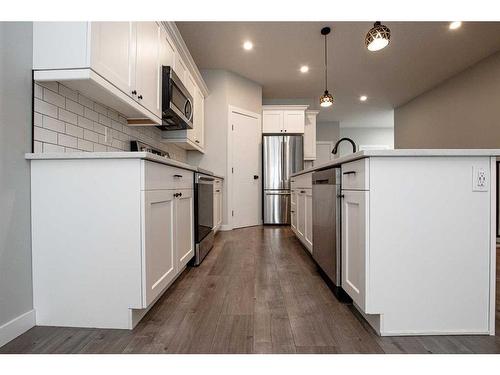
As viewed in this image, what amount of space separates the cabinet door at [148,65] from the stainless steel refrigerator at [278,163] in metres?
2.88

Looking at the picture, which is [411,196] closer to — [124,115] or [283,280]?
[283,280]

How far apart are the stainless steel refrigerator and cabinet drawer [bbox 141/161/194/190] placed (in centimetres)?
296

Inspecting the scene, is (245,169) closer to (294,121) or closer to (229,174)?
(229,174)

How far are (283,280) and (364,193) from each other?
998 mm

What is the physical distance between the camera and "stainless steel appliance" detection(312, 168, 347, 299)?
5.30 feet

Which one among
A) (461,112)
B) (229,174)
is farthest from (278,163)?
(461,112)

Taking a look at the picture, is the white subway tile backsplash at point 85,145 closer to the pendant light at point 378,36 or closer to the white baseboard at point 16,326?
the white baseboard at point 16,326

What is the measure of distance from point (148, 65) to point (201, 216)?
4.23ft

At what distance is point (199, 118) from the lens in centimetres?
397

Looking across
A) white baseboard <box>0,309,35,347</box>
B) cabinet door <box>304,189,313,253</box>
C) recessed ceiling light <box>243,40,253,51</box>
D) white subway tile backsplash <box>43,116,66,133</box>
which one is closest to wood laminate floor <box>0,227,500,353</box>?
white baseboard <box>0,309,35,347</box>

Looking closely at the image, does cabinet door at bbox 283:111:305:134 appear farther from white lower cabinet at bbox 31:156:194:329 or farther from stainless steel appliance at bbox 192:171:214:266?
white lower cabinet at bbox 31:156:194:329

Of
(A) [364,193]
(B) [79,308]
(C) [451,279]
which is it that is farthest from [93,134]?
(C) [451,279]

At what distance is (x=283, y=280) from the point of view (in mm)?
1947

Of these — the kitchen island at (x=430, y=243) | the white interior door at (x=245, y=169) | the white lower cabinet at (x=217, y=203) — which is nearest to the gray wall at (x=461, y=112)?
the white interior door at (x=245, y=169)
